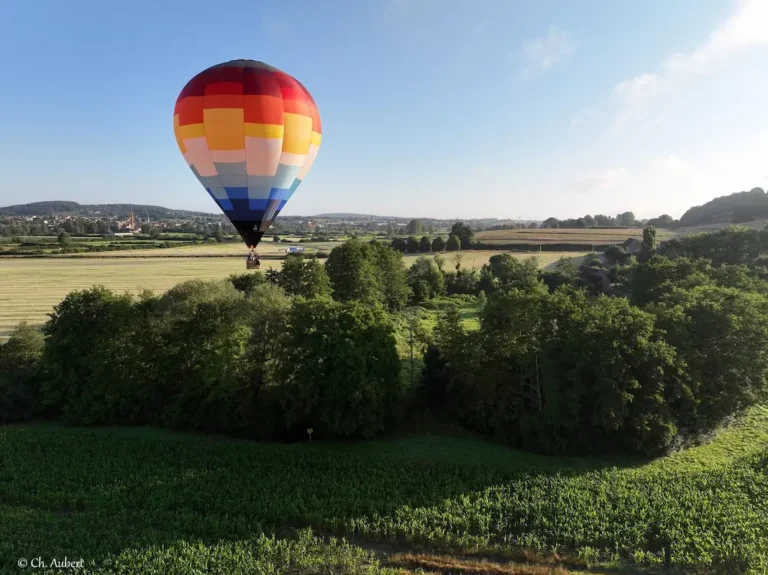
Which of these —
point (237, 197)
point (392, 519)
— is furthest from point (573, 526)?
point (237, 197)

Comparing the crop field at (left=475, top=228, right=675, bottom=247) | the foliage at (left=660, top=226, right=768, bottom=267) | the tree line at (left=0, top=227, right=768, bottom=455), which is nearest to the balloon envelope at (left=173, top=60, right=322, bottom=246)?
the tree line at (left=0, top=227, right=768, bottom=455)

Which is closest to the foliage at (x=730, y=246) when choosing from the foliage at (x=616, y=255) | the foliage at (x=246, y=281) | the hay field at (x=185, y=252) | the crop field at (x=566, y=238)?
the foliage at (x=616, y=255)

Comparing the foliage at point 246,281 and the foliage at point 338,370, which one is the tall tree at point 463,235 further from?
the foliage at point 338,370

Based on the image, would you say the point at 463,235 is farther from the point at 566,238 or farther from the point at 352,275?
the point at 352,275

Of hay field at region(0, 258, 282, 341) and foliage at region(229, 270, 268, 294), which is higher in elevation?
foliage at region(229, 270, 268, 294)

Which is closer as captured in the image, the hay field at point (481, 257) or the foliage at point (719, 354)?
the foliage at point (719, 354)

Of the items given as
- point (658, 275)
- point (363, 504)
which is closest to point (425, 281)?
point (658, 275)

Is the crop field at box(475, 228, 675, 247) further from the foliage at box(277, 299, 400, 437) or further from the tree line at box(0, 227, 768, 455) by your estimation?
the foliage at box(277, 299, 400, 437)
